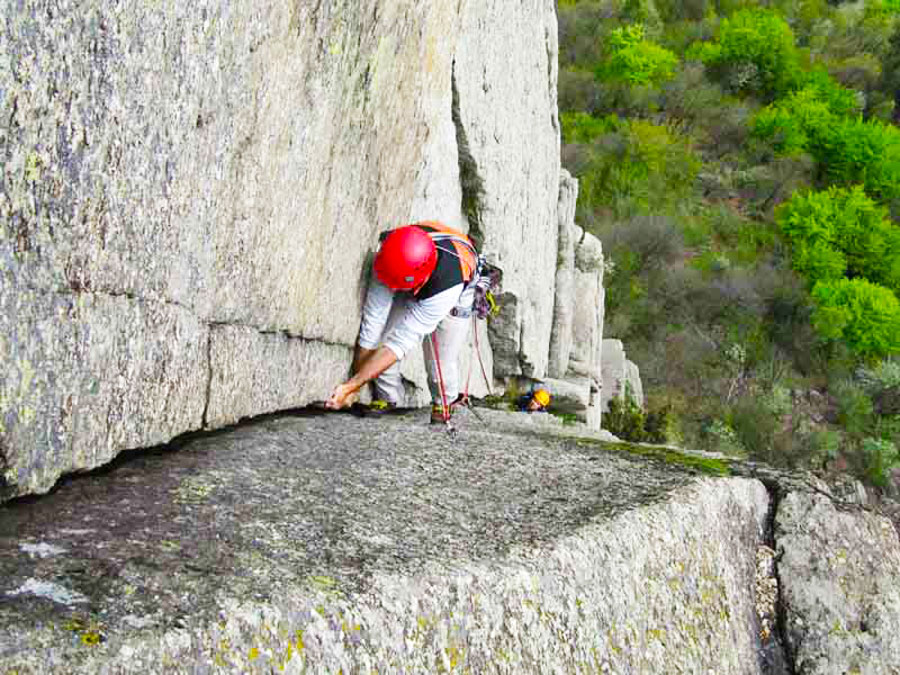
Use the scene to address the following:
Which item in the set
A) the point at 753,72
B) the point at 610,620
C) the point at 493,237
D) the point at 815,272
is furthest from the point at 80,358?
the point at 753,72

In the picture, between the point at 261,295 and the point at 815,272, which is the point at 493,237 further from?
the point at 815,272

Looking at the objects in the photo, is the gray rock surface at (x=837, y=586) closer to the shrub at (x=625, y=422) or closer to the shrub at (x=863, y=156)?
the shrub at (x=625, y=422)

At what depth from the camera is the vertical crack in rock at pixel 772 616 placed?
2.95 metres

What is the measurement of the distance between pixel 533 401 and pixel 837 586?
6.89 m

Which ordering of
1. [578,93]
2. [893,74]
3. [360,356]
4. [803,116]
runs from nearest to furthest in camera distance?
[360,356], [803,116], [578,93], [893,74]

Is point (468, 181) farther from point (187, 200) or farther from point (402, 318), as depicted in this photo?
point (187, 200)

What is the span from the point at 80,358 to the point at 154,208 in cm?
51

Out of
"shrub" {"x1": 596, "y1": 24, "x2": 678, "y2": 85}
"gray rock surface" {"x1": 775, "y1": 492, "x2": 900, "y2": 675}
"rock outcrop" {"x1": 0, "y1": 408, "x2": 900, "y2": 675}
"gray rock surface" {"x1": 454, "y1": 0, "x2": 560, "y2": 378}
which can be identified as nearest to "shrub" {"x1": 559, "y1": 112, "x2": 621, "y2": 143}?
"shrub" {"x1": 596, "y1": 24, "x2": 678, "y2": 85}

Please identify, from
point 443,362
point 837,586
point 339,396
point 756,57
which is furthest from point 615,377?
point 756,57

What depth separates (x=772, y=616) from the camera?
305 centimetres

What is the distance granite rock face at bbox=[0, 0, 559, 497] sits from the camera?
2.03 m

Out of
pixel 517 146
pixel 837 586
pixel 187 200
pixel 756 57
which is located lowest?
pixel 837 586

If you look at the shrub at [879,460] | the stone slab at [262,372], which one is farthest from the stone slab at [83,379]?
the shrub at [879,460]

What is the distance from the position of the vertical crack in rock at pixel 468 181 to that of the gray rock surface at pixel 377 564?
4004 mm
